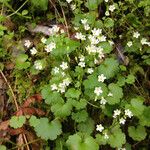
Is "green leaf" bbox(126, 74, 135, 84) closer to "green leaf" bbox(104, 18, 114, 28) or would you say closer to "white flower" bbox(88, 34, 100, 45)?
"white flower" bbox(88, 34, 100, 45)

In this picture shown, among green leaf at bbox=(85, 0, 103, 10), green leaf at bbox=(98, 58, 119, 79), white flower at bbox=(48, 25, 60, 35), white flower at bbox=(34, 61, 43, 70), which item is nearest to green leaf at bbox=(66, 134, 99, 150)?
green leaf at bbox=(98, 58, 119, 79)

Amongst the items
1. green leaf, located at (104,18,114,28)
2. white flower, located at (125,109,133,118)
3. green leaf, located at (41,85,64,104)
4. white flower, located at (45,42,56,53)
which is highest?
green leaf, located at (104,18,114,28)

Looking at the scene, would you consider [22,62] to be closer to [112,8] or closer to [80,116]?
[80,116]

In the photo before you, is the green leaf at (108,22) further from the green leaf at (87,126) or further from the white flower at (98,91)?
the green leaf at (87,126)

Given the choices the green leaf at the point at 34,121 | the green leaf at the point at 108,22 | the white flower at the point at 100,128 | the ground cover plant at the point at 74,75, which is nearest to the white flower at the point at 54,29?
the ground cover plant at the point at 74,75

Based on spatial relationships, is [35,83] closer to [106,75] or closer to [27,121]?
[27,121]

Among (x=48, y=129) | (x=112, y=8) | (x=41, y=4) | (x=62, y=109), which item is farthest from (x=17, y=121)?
(x=112, y=8)

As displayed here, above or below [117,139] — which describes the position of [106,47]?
above
